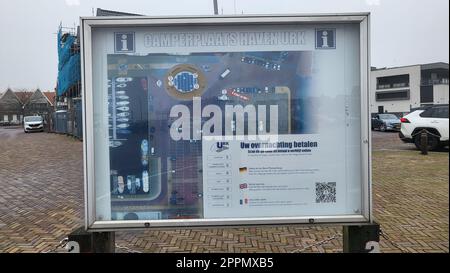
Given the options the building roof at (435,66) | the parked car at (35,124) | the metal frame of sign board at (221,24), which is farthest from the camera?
the parked car at (35,124)

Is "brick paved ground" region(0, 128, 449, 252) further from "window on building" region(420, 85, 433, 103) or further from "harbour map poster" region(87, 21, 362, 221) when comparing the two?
"harbour map poster" region(87, 21, 362, 221)

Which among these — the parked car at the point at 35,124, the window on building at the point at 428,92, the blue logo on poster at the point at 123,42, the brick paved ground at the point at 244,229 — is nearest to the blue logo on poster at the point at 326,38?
the window on building at the point at 428,92

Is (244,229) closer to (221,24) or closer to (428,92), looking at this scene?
(428,92)

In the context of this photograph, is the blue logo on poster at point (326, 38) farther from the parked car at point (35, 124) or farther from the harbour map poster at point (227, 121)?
the parked car at point (35, 124)

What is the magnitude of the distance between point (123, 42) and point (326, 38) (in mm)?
1348

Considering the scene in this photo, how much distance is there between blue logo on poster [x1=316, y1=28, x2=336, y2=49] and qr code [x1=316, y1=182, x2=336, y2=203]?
92 centimetres

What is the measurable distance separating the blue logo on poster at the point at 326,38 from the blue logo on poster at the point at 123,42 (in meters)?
1.24

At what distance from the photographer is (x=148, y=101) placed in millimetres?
2439

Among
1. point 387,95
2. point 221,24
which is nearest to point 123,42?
point 221,24

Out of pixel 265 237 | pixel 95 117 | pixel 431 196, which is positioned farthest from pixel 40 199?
pixel 431 196

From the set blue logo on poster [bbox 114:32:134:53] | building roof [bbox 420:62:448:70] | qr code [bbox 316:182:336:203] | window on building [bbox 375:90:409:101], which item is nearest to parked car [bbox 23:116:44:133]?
window on building [bbox 375:90:409:101]

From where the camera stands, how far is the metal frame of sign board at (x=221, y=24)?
234 centimetres

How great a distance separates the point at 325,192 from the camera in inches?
97.5

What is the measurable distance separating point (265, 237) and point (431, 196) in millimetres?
2898
